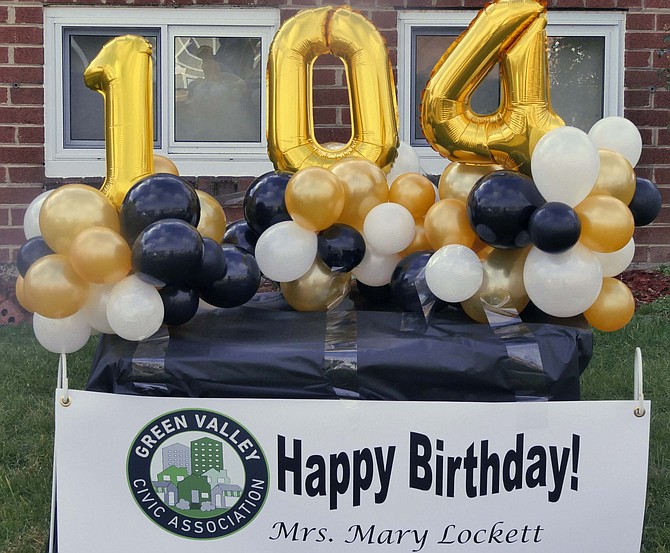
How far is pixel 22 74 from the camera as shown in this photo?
16.3 feet

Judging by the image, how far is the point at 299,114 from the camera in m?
2.39

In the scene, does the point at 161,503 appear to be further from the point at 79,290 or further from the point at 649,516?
the point at 649,516

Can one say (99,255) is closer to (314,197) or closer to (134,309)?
(134,309)

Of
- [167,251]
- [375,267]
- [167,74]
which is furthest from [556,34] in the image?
[167,251]

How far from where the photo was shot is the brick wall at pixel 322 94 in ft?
16.2

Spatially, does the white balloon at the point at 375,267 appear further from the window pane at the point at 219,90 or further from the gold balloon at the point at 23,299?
the window pane at the point at 219,90

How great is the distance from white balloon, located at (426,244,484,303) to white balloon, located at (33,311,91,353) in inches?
32.1

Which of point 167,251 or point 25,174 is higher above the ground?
point 25,174

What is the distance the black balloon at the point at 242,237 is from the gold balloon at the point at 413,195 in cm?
40

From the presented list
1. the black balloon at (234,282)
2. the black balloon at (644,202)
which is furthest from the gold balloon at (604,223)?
the black balloon at (234,282)

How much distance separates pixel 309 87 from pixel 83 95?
10.1 feet

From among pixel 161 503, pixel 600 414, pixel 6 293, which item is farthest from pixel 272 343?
pixel 6 293

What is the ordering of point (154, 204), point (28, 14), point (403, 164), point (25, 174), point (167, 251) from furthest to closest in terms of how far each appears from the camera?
point (25, 174)
point (28, 14)
point (403, 164)
point (154, 204)
point (167, 251)

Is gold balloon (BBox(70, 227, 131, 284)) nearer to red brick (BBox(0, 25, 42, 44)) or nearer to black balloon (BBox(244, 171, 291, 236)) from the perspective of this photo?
black balloon (BBox(244, 171, 291, 236))
